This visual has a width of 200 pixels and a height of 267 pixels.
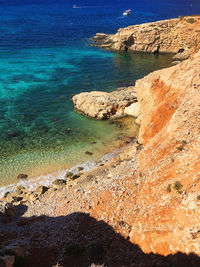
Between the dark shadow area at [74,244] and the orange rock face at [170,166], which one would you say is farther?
the dark shadow area at [74,244]

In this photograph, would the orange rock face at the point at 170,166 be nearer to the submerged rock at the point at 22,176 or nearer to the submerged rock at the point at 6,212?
the submerged rock at the point at 6,212

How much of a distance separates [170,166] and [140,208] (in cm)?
368

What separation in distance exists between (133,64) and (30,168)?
159 feet

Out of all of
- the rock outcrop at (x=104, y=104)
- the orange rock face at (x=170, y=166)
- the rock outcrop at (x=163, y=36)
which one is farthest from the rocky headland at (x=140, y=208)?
the rock outcrop at (x=163, y=36)

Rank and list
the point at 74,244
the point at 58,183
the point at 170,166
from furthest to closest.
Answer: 1. the point at 58,183
2. the point at 170,166
3. the point at 74,244

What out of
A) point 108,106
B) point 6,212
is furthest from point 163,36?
point 6,212

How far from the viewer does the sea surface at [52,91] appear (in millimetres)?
30125

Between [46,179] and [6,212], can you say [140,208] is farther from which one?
[46,179]

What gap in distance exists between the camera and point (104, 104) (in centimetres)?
3853

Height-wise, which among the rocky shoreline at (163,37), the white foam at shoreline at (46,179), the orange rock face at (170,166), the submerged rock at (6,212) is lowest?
the white foam at shoreline at (46,179)

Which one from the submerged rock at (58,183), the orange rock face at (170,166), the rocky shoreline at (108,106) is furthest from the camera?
the rocky shoreline at (108,106)

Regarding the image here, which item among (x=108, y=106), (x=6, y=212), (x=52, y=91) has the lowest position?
(x=6, y=212)

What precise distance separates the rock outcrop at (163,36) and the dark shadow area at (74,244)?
225ft

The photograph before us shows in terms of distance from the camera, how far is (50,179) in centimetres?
2664
